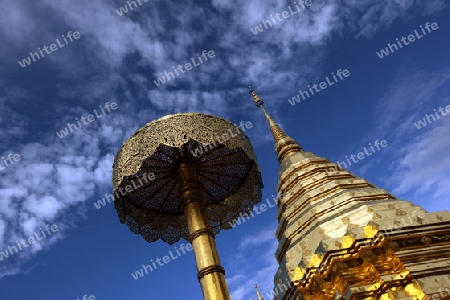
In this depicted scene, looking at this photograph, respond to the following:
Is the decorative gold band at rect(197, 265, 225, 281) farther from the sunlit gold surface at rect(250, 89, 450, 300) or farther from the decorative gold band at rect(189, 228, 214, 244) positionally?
the sunlit gold surface at rect(250, 89, 450, 300)

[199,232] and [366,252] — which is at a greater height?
[199,232]

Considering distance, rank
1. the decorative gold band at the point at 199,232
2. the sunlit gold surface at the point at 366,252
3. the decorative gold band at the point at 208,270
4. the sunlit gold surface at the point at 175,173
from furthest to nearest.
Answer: the sunlit gold surface at the point at 175,173 < the decorative gold band at the point at 199,232 < the decorative gold band at the point at 208,270 < the sunlit gold surface at the point at 366,252

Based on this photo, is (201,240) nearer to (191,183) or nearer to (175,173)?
(191,183)

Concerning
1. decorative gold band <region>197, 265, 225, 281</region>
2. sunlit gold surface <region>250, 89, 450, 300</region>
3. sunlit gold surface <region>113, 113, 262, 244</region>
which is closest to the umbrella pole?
decorative gold band <region>197, 265, 225, 281</region>

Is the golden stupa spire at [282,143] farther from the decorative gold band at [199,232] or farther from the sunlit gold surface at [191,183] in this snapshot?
the decorative gold band at [199,232]

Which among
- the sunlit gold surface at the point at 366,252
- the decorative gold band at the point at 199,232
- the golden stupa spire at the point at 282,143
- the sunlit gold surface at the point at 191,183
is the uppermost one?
the golden stupa spire at the point at 282,143

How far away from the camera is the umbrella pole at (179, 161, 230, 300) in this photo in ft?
23.8

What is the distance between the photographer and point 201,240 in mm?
7863

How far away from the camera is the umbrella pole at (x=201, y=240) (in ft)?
23.8

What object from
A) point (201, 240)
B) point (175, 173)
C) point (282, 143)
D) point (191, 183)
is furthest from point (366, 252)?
point (282, 143)

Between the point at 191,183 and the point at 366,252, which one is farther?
the point at 191,183

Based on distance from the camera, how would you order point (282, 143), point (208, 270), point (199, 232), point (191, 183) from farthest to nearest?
1. point (282, 143)
2. point (191, 183)
3. point (199, 232)
4. point (208, 270)

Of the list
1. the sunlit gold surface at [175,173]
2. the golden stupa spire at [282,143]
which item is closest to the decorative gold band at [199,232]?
the sunlit gold surface at [175,173]

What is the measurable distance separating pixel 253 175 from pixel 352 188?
2.65 meters
